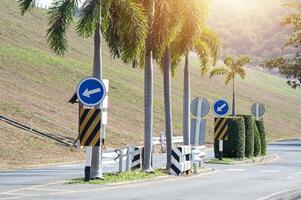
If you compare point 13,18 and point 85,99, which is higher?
point 13,18

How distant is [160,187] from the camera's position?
68.8 feet

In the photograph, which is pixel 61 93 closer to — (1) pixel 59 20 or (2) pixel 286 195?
(1) pixel 59 20

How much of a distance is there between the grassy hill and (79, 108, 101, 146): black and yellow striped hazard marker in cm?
1088

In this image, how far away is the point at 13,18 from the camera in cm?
8381

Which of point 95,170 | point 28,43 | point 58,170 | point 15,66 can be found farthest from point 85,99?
point 28,43

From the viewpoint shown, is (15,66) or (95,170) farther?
(15,66)

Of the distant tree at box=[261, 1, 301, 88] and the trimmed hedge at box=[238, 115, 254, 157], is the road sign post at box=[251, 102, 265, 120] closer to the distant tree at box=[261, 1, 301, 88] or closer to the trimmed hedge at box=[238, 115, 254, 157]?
the trimmed hedge at box=[238, 115, 254, 157]

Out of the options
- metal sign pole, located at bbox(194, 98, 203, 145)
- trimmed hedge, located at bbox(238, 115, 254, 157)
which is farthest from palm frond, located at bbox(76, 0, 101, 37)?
trimmed hedge, located at bbox(238, 115, 254, 157)

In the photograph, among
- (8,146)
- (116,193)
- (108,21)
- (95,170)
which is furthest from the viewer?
(8,146)

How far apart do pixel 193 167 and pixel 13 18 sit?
60.0m

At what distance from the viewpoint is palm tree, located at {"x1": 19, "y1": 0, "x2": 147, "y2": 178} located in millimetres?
21594

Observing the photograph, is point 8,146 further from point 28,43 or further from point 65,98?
point 28,43

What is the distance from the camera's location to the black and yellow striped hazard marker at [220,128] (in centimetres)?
3462

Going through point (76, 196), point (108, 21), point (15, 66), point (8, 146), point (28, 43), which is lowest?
point (76, 196)
